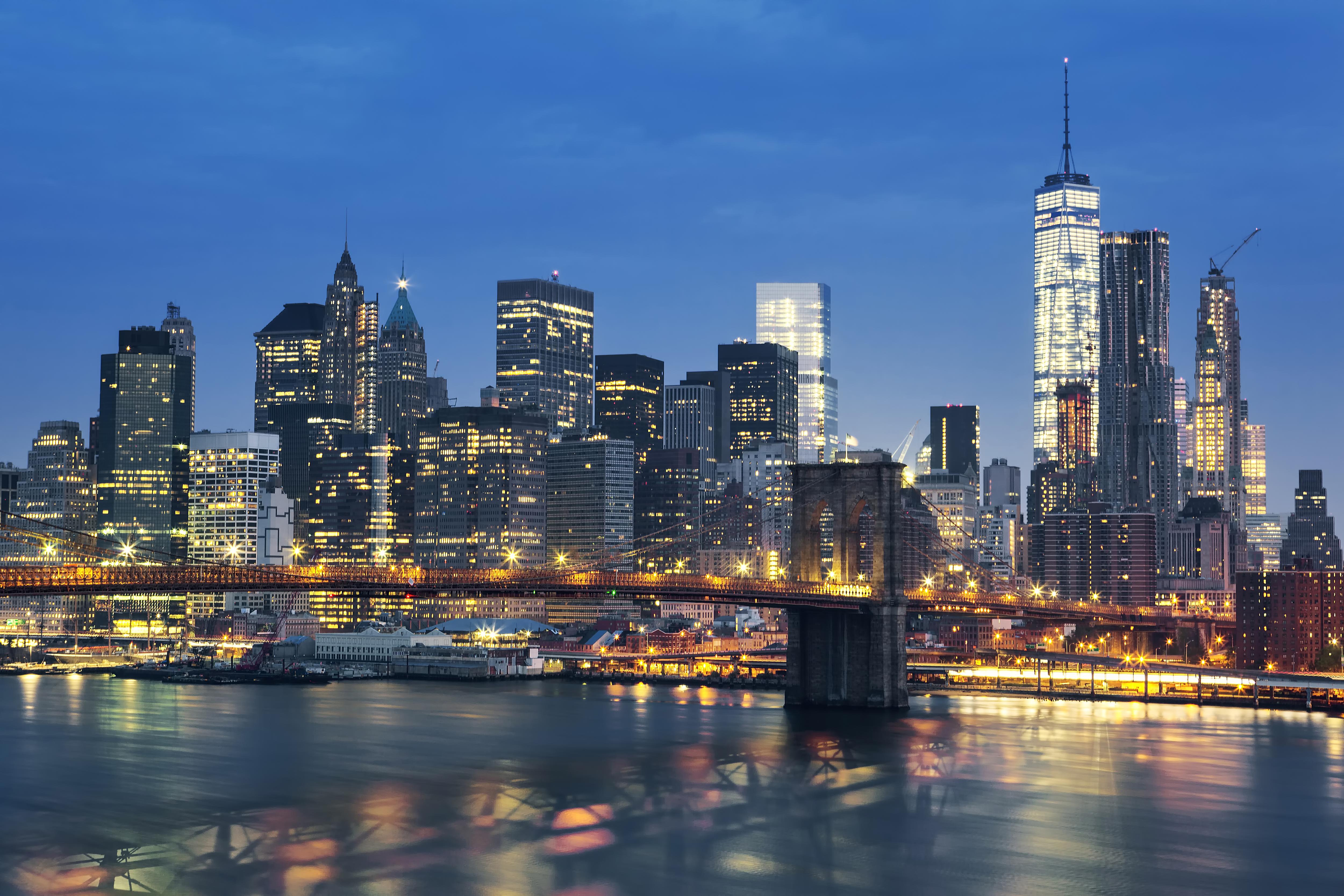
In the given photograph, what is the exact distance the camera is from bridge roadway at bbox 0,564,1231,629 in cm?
5691

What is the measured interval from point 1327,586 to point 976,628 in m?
54.1

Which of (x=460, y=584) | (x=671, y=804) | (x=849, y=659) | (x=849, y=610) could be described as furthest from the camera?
(x=849, y=659)

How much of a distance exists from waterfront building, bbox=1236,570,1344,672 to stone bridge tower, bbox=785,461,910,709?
6119cm

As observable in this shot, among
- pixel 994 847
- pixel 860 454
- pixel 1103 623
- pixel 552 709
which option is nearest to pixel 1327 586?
pixel 1103 623

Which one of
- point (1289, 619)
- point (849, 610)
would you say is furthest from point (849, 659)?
point (1289, 619)

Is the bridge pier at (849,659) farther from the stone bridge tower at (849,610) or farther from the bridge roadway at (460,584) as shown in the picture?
the bridge roadway at (460,584)

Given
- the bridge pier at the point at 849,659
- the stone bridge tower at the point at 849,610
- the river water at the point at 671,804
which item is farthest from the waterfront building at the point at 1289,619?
the bridge pier at the point at 849,659

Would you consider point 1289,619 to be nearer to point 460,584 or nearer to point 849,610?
point 849,610

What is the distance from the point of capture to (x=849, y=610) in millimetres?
84062

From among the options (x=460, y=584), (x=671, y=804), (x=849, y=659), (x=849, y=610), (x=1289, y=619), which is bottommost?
(x=671, y=804)

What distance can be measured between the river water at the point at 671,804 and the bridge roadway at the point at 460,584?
665cm

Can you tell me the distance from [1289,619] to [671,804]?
105 metres

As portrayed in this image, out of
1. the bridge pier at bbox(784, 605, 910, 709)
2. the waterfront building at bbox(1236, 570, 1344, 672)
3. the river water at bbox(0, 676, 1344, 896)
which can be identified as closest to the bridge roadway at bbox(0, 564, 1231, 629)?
the bridge pier at bbox(784, 605, 910, 709)

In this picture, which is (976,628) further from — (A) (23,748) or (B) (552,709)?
(A) (23,748)
